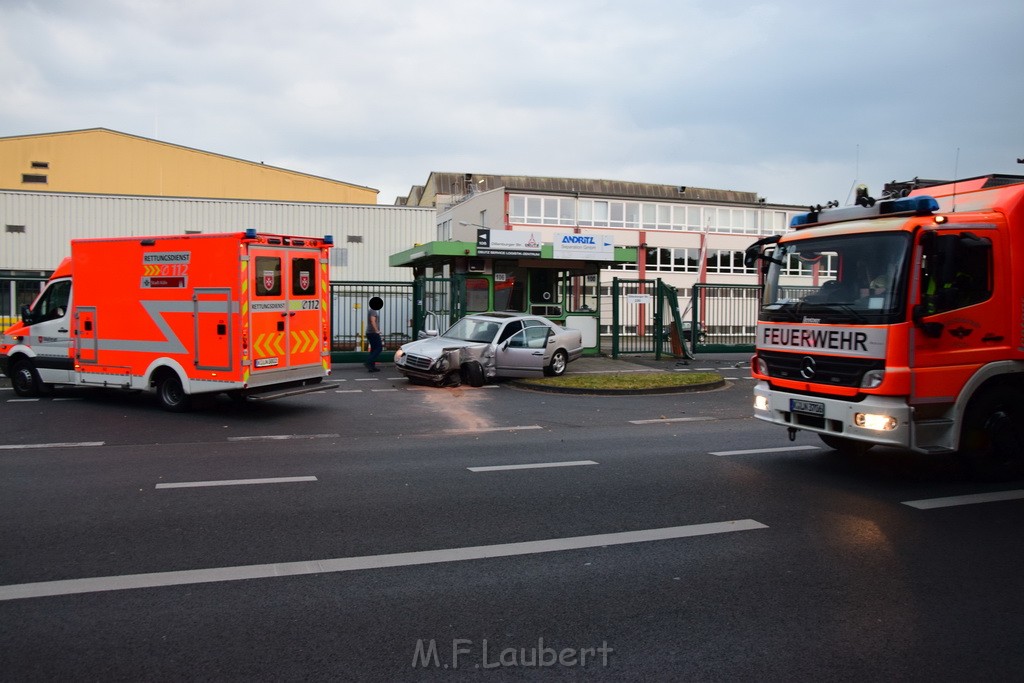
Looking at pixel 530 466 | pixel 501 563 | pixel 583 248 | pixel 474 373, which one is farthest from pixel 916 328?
pixel 583 248

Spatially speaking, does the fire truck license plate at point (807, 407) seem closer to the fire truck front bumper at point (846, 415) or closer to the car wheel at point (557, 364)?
the fire truck front bumper at point (846, 415)

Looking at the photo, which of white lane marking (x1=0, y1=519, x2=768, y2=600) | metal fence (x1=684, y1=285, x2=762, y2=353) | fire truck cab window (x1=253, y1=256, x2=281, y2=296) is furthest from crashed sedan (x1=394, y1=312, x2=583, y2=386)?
white lane marking (x1=0, y1=519, x2=768, y2=600)

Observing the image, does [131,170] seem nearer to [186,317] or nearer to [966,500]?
[186,317]

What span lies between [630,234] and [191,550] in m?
47.1

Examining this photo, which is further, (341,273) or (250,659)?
(341,273)

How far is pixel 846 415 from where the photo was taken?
24.7 ft

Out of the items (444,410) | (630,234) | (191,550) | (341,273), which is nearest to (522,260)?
(444,410)

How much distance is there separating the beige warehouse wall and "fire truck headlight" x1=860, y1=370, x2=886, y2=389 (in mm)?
35932

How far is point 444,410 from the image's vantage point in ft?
44.8

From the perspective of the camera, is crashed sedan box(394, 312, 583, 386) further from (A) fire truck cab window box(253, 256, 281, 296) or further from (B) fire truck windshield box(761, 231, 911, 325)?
(B) fire truck windshield box(761, 231, 911, 325)

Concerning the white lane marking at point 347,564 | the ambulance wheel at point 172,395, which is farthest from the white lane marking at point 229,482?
the ambulance wheel at point 172,395

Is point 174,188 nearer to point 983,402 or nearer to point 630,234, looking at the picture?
point 630,234

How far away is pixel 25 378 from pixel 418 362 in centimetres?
736

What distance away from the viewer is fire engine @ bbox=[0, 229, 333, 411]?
1222 cm
